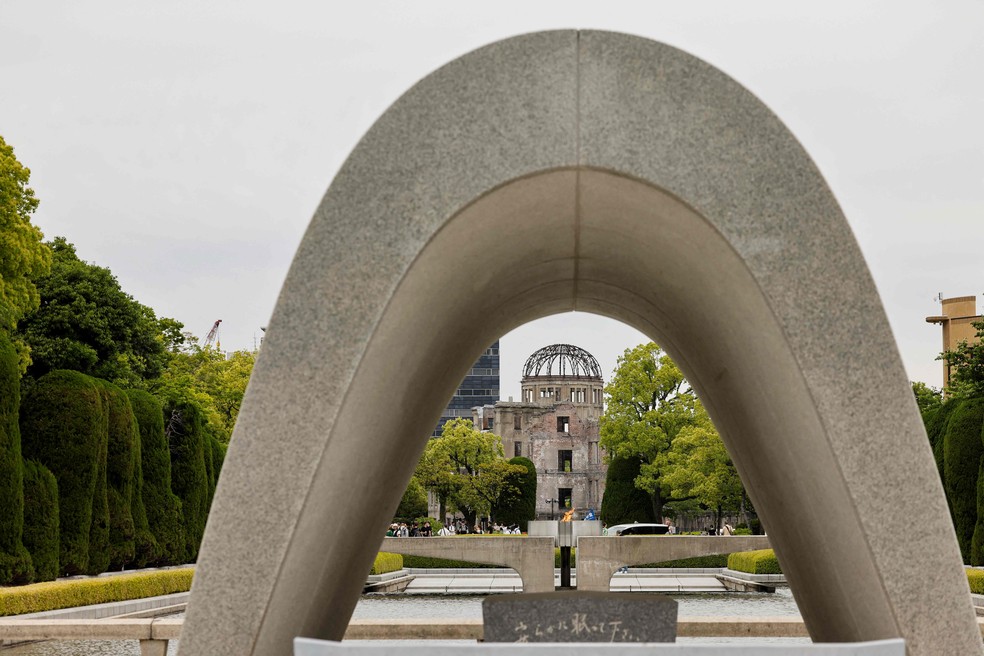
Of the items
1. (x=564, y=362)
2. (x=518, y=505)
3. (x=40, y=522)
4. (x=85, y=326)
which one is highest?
(x=564, y=362)

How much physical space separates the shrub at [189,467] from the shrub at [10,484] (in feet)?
39.0

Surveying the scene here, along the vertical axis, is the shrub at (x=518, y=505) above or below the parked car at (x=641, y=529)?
above

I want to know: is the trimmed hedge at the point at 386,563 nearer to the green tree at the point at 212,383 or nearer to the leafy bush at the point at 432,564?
the leafy bush at the point at 432,564

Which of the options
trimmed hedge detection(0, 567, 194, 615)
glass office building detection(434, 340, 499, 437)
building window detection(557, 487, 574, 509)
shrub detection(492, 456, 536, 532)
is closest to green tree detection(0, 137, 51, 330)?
trimmed hedge detection(0, 567, 194, 615)

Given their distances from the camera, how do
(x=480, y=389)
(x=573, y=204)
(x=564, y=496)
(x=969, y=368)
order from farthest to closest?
1. (x=480, y=389)
2. (x=564, y=496)
3. (x=969, y=368)
4. (x=573, y=204)

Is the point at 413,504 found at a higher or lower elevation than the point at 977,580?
higher

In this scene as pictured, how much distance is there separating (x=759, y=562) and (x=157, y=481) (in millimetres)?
16857

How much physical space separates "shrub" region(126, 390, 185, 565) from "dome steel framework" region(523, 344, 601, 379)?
140ft

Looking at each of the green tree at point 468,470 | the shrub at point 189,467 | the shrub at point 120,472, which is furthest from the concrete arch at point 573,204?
the green tree at point 468,470

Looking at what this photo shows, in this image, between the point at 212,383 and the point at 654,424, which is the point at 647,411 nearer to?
the point at 654,424

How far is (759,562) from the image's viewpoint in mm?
31891

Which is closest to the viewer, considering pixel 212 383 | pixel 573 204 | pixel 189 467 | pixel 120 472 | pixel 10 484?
pixel 573 204

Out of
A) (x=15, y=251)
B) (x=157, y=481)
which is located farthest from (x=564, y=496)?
(x=15, y=251)

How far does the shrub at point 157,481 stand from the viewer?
30.0 metres
